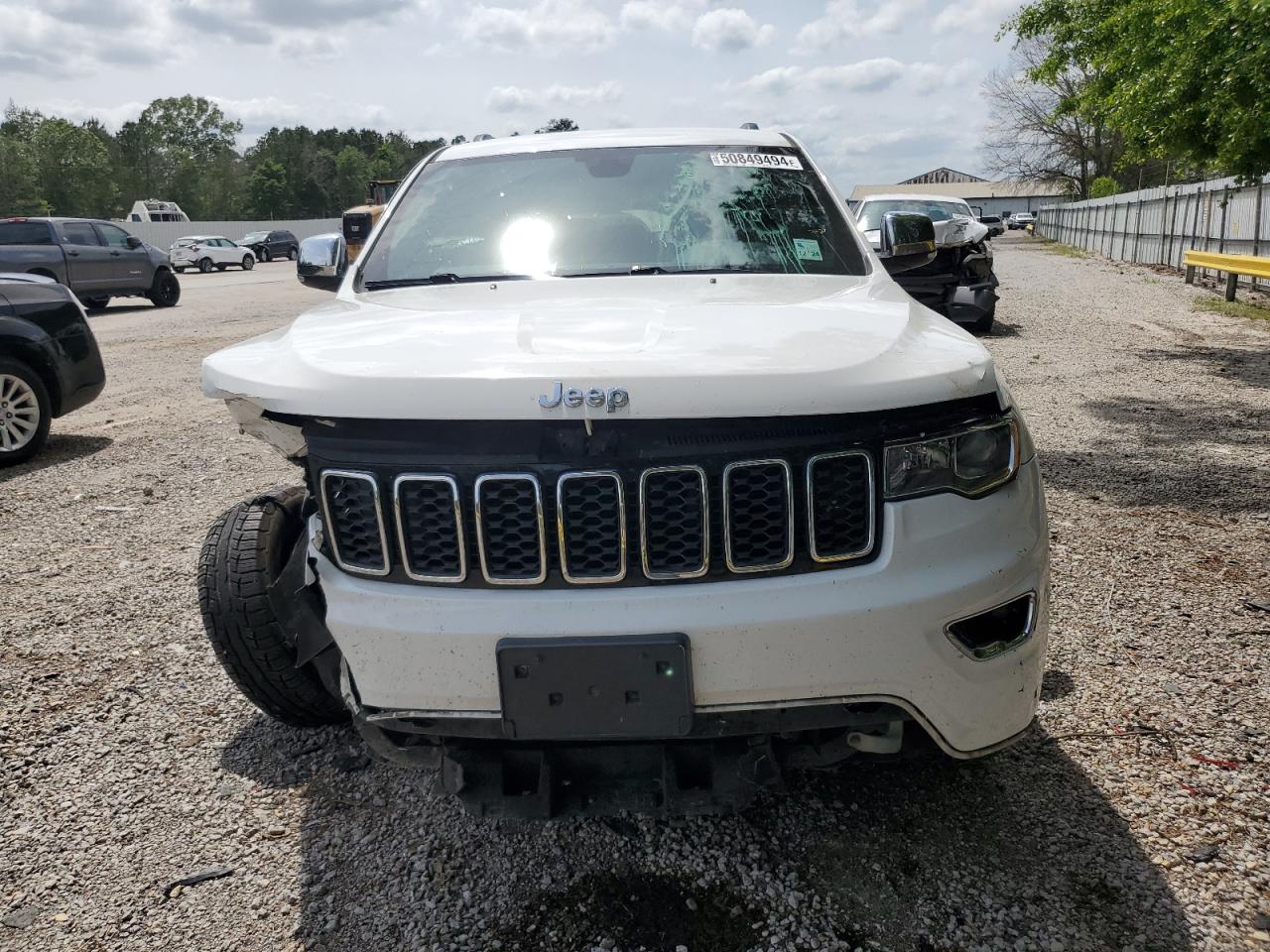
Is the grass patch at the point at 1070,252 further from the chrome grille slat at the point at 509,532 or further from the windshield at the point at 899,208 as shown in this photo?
the chrome grille slat at the point at 509,532

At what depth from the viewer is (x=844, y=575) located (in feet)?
6.46

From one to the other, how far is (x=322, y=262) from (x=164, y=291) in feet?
60.9

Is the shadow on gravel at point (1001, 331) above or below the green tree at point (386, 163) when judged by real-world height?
below

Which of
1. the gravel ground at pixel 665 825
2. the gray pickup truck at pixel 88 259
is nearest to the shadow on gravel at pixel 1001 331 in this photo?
the gravel ground at pixel 665 825

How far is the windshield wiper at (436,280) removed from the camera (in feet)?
10.1

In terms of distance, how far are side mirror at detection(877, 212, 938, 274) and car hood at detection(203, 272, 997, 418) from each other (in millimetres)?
1006

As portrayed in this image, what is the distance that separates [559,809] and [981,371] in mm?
1243

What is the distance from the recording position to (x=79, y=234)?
18.6m

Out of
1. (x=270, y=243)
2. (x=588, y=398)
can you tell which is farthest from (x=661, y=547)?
(x=270, y=243)

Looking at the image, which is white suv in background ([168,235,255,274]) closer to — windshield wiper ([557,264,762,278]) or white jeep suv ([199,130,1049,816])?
windshield wiper ([557,264,762,278])

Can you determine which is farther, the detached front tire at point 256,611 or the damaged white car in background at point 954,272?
the damaged white car in background at point 954,272

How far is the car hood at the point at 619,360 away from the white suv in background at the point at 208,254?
39.3 m

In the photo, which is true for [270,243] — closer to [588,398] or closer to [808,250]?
[808,250]

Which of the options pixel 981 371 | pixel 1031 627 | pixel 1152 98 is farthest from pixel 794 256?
pixel 1152 98
